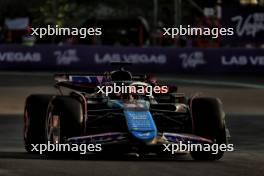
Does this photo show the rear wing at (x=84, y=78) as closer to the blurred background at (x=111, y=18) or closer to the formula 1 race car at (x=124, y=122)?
the formula 1 race car at (x=124, y=122)

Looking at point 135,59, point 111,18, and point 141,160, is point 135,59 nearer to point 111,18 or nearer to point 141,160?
point 141,160

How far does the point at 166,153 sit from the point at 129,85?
4.45 feet

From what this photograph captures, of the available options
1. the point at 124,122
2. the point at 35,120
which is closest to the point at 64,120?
the point at 35,120

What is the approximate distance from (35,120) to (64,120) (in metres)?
0.59

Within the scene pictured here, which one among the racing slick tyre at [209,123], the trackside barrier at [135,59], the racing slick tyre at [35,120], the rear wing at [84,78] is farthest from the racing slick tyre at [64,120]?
the trackside barrier at [135,59]

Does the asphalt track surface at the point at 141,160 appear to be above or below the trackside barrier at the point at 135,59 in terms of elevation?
below

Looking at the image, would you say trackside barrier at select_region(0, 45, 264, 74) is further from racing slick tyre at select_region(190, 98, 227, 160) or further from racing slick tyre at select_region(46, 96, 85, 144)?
racing slick tyre at select_region(46, 96, 85, 144)

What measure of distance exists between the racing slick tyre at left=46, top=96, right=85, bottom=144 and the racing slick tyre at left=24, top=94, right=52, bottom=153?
0.54ft

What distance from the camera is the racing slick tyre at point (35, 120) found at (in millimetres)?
12867

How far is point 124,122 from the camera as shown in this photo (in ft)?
41.7

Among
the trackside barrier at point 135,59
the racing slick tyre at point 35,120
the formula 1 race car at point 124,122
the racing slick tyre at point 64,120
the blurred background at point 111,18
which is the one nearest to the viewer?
the formula 1 race car at point 124,122

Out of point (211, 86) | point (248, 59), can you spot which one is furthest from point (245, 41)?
point (211, 86)

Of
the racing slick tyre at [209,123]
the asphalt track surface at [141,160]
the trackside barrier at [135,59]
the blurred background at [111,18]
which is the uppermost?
the blurred background at [111,18]

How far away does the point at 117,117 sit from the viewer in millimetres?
12805
